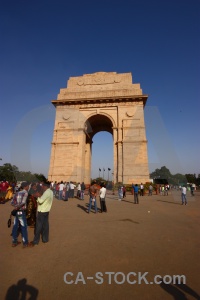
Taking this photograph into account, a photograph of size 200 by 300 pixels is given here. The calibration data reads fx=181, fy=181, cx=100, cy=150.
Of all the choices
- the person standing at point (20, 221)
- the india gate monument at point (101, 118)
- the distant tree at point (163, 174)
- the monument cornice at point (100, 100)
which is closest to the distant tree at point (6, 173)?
the india gate monument at point (101, 118)

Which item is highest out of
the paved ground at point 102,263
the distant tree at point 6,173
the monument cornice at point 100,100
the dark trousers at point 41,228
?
the monument cornice at point 100,100

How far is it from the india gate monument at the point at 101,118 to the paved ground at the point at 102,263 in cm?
1620

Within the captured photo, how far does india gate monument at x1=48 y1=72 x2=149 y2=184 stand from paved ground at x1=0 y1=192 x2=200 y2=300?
16.2 m

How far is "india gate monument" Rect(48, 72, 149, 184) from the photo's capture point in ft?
73.4

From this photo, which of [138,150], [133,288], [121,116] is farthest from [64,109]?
[133,288]

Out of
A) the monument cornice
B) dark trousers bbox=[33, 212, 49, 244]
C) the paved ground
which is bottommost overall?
the paved ground

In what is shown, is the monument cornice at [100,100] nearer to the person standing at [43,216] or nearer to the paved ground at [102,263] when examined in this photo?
the paved ground at [102,263]

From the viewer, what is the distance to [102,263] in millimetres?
3658

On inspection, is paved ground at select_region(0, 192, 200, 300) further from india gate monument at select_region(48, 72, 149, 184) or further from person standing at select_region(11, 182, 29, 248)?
india gate monument at select_region(48, 72, 149, 184)

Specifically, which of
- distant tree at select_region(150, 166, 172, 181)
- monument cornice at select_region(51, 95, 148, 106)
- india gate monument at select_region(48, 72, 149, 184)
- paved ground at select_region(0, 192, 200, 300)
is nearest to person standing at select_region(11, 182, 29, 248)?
paved ground at select_region(0, 192, 200, 300)

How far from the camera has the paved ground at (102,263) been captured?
278cm

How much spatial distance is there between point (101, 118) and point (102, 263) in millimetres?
24144

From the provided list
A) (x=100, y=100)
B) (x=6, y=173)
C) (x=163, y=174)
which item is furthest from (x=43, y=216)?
(x=163, y=174)

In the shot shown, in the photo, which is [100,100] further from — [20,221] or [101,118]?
[20,221]
